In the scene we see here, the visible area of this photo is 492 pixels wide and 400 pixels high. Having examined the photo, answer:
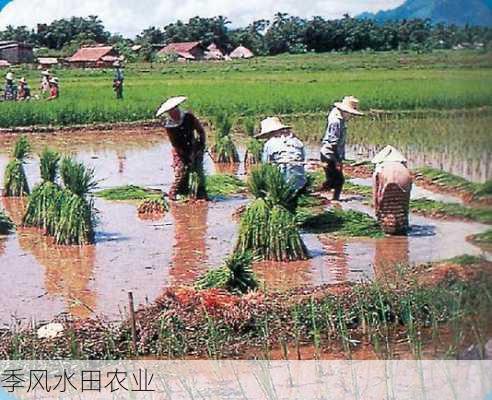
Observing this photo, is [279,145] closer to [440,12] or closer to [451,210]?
[451,210]

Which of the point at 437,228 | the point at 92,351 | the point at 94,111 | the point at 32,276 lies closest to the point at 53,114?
the point at 94,111

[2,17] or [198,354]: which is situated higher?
[2,17]

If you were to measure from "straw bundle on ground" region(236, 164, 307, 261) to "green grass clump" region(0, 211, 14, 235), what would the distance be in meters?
1.67

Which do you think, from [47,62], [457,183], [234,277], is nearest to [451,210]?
[457,183]

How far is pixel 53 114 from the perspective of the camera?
3959mm

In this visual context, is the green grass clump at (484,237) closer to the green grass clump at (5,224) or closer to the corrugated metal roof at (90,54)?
the corrugated metal roof at (90,54)

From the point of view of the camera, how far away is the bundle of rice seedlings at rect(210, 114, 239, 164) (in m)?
4.15

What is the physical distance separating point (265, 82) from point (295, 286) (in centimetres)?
75

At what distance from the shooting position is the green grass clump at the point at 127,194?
183 inches

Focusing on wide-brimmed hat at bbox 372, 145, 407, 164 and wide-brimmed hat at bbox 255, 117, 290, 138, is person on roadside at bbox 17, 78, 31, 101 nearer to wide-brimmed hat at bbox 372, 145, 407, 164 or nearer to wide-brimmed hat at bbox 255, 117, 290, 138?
wide-brimmed hat at bbox 255, 117, 290, 138

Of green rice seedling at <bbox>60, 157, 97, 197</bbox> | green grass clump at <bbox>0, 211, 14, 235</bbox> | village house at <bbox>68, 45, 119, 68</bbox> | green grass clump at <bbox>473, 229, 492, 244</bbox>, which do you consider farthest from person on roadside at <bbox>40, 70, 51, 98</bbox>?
green grass clump at <bbox>0, 211, 14, 235</bbox>

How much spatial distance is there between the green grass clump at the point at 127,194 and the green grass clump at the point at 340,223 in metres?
0.62

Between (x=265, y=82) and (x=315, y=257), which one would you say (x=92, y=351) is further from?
(x=315, y=257)

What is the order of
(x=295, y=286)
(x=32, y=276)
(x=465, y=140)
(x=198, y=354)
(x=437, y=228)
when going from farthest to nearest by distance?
(x=32, y=276) → (x=295, y=286) → (x=437, y=228) → (x=198, y=354) → (x=465, y=140)
